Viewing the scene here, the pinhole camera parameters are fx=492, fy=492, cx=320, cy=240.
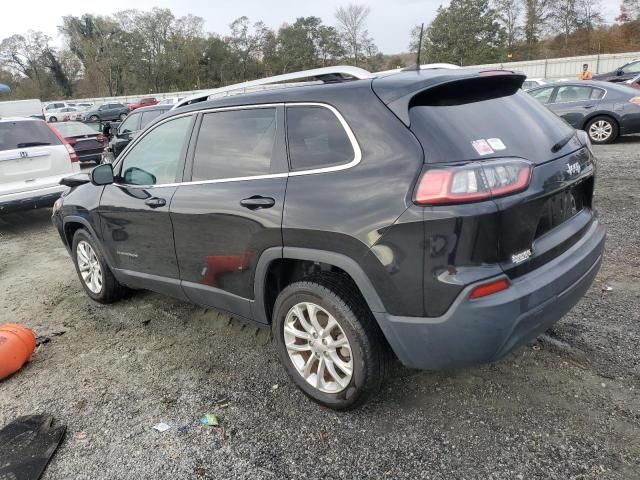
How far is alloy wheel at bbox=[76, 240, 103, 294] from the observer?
4.52m

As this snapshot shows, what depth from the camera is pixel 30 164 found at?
755cm

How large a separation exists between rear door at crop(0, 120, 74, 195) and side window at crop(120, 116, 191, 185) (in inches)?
177

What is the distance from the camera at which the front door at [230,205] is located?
9.22 feet

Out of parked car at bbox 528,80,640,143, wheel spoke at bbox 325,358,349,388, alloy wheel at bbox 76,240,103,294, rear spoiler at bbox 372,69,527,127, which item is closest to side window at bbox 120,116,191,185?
alloy wheel at bbox 76,240,103,294

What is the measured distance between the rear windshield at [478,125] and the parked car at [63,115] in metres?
44.1

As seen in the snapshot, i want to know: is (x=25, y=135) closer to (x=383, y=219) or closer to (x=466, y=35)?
(x=383, y=219)

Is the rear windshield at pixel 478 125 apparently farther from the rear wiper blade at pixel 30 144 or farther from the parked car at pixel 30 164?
the rear wiper blade at pixel 30 144

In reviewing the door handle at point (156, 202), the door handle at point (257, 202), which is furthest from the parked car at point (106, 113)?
the door handle at point (257, 202)

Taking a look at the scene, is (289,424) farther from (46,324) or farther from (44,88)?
(44,88)

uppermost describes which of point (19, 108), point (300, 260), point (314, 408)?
point (19, 108)

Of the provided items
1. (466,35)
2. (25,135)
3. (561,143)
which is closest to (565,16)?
(466,35)

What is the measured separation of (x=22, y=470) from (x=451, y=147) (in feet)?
8.84

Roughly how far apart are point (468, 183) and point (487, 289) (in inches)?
18.6

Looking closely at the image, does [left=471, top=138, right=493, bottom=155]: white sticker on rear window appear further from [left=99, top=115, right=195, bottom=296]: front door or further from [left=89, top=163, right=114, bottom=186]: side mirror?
[left=89, top=163, right=114, bottom=186]: side mirror
